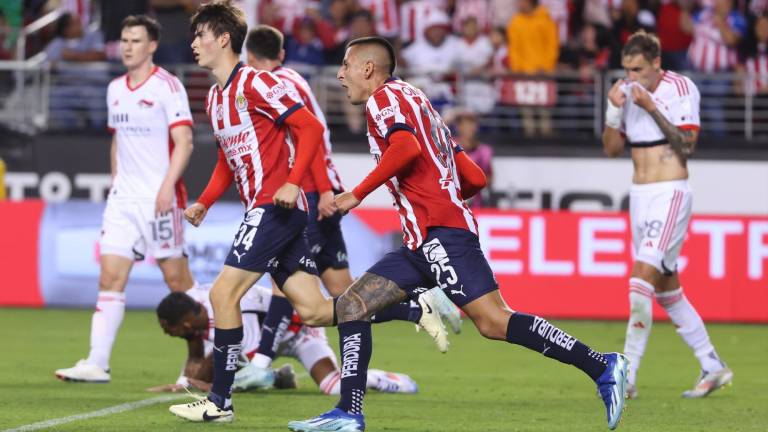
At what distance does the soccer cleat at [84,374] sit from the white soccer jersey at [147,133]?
48.1 inches

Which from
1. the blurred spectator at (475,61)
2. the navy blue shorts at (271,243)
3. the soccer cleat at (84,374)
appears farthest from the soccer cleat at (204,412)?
the blurred spectator at (475,61)

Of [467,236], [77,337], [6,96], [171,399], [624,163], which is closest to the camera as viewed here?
[467,236]

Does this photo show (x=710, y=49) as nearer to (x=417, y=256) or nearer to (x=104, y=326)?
(x=104, y=326)

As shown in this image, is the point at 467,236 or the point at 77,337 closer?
the point at 467,236

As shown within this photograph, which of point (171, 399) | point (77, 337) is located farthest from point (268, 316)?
point (77, 337)

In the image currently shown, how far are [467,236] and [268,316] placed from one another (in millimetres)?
→ 2358

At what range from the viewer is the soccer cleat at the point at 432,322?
8602 millimetres

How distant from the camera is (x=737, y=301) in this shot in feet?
52.4

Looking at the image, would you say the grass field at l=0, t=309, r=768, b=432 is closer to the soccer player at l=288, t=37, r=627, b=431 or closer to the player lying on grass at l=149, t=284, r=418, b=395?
the player lying on grass at l=149, t=284, r=418, b=395

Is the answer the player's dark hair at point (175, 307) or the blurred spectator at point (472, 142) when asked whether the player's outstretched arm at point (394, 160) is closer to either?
the player's dark hair at point (175, 307)

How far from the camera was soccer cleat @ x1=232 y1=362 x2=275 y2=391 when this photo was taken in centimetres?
938

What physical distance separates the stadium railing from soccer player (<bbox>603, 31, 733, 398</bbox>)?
847cm

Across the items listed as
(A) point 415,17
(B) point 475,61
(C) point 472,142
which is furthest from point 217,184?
(A) point 415,17

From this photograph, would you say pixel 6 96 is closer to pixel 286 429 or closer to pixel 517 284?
pixel 517 284
